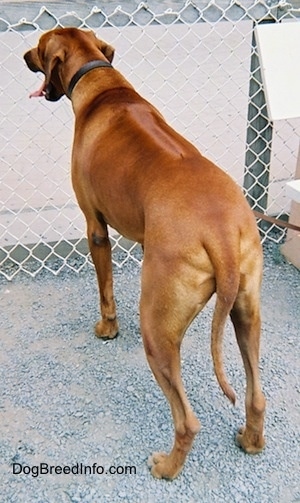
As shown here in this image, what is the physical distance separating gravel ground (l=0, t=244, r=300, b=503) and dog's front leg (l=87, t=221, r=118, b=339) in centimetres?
7

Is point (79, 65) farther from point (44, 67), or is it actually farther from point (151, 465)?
point (151, 465)

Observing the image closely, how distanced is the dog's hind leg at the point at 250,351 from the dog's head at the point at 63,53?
3.76 ft

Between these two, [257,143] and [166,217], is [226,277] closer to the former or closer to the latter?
[166,217]

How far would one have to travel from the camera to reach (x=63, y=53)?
232 cm

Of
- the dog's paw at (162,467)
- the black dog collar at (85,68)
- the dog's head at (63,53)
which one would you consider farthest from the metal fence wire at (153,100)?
the dog's paw at (162,467)

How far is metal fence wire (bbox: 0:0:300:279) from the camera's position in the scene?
2.79 metres

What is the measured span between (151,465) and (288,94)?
1761 millimetres

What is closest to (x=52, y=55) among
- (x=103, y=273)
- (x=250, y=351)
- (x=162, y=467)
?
(x=103, y=273)

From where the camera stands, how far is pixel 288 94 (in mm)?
2818

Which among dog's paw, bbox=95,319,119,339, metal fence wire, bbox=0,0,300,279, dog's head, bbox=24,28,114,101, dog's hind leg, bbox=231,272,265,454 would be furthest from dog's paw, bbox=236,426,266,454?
dog's head, bbox=24,28,114,101

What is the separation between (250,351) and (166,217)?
0.53 meters

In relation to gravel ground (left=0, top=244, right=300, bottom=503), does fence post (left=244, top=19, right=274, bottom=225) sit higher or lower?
higher

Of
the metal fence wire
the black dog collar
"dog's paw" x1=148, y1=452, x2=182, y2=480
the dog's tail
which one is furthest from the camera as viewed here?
the metal fence wire

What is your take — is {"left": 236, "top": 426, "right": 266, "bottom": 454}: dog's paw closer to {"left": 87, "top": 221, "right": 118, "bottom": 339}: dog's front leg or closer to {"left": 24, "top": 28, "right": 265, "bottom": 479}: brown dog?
{"left": 24, "top": 28, "right": 265, "bottom": 479}: brown dog
